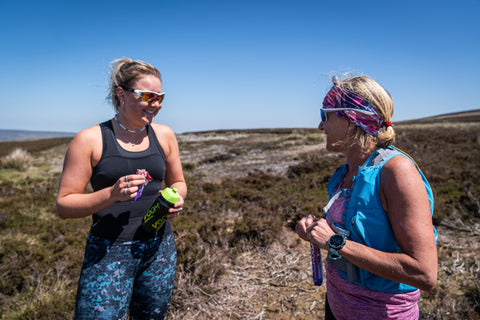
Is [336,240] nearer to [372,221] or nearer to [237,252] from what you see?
[372,221]

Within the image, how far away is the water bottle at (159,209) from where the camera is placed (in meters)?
1.90

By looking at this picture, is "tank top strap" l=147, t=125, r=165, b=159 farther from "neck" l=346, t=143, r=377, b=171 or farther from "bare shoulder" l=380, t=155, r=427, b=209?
"bare shoulder" l=380, t=155, r=427, b=209

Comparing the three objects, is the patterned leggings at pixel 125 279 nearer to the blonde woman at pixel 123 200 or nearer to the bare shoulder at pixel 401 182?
the blonde woman at pixel 123 200

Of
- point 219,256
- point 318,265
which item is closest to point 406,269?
point 318,265

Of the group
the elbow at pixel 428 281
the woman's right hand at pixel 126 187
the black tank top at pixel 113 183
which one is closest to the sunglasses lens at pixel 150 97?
the black tank top at pixel 113 183

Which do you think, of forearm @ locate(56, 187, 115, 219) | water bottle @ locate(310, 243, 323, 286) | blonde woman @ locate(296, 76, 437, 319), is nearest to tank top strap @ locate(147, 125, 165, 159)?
forearm @ locate(56, 187, 115, 219)

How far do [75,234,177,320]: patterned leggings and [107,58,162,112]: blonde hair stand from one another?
3.29ft

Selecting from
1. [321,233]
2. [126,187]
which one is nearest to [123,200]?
[126,187]

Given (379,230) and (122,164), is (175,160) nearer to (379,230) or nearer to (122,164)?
(122,164)

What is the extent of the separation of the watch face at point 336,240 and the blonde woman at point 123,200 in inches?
39.2

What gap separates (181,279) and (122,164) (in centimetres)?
232

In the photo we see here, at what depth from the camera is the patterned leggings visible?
5.95ft

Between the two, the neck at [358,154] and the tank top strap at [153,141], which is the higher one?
the tank top strap at [153,141]

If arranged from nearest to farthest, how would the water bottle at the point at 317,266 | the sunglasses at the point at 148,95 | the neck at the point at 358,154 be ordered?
1. the neck at the point at 358,154
2. the water bottle at the point at 317,266
3. the sunglasses at the point at 148,95
